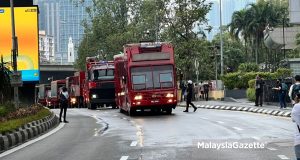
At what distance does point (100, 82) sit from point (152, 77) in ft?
52.3

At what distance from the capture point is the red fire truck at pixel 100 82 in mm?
45656

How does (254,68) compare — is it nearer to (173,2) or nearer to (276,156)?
(173,2)

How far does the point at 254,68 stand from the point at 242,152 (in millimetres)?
50265

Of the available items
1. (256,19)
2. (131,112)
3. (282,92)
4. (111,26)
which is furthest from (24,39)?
(256,19)

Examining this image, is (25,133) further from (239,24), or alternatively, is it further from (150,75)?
(239,24)

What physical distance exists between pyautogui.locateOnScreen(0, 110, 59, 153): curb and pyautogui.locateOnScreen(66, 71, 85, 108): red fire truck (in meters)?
26.8

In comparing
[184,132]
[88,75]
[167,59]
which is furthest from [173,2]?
[184,132]

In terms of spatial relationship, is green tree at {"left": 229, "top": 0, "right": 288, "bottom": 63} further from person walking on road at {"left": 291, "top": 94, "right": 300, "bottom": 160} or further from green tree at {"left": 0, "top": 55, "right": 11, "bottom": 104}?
person walking on road at {"left": 291, "top": 94, "right": 300, "bottom": 160}

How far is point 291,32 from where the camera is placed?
74250 mm

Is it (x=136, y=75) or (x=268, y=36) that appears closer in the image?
(x=136, y=75)

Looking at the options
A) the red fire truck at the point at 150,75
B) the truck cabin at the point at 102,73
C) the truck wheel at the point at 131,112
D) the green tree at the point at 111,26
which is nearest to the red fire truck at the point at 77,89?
the truck cabin at the point at 102,73

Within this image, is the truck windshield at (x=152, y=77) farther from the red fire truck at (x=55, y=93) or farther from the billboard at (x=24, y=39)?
the red fire truck at (x=55, y=93)

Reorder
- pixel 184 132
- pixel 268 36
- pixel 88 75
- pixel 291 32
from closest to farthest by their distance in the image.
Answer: pixel 184 132 < pixel 88 75 < pixel 268 36 < pixel 291 32

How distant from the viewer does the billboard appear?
36625 mm
